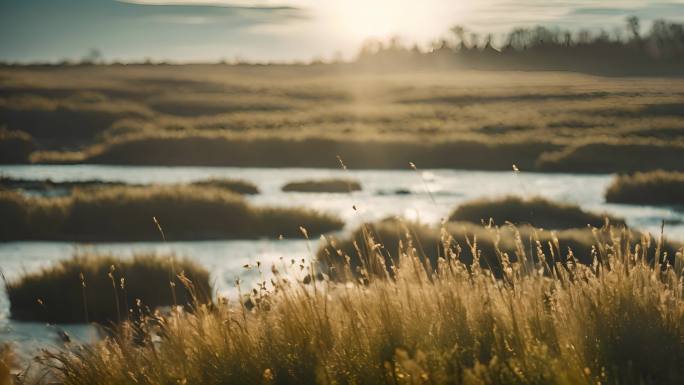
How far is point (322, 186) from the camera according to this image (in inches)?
1107

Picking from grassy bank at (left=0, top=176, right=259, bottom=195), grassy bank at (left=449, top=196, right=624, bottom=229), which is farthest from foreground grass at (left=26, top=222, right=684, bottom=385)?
grassy bank at (left=0, top=176, right=259, bottom=195)

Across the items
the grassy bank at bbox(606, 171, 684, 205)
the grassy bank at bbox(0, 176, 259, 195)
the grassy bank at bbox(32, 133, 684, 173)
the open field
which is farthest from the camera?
the open field

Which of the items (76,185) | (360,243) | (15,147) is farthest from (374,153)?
(360,243)

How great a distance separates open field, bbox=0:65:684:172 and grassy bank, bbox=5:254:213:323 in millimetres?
22365

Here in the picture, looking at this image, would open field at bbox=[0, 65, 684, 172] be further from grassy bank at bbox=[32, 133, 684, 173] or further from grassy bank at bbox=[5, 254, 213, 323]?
grassy bank at bbox=[5, 254, 213, 323]

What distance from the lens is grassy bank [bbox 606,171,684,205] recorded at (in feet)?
78.2

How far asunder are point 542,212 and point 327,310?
550 inches

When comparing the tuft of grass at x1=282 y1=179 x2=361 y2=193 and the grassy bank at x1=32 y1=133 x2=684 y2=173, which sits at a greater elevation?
the tuft of grass at x1=282 y1=179 x2=361 y2=193

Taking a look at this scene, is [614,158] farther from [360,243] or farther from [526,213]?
[360,243]

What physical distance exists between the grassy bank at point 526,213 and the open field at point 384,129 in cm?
1297

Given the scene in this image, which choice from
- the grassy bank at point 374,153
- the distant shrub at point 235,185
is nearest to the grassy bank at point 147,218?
the distant shrub at point 235,185

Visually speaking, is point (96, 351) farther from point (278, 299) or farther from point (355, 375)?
point (355, 375)

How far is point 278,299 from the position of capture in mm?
7141

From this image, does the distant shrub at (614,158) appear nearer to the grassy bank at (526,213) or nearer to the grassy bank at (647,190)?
the grassy bank at (647,190)
